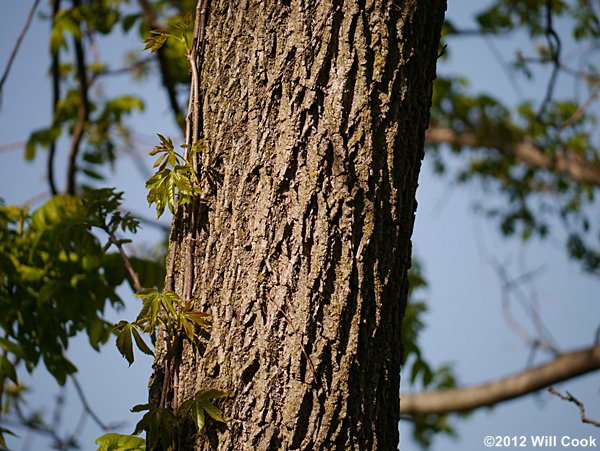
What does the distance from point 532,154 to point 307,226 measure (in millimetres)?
11365

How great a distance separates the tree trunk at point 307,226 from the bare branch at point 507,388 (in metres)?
3.63

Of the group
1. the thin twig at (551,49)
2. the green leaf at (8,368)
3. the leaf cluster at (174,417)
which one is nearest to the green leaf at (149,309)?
the leaf cluster at (174,417)

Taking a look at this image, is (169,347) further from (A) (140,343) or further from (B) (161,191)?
(B) (161,191)

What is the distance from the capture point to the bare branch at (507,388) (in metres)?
5.04

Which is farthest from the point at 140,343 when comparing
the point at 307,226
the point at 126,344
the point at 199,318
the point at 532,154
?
the point at 532,154

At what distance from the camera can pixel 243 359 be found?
5.06ft

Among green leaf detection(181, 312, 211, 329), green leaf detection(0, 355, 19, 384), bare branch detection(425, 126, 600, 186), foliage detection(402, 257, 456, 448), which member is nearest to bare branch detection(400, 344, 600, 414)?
foliage detection(402, 257, 456, 448)

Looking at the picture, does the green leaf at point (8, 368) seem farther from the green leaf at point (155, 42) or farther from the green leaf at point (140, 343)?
the green leaf at point (155, 42)

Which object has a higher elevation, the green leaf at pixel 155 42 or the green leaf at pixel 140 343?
the green leaf at pixel 155 42

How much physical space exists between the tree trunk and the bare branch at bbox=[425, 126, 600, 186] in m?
10.3

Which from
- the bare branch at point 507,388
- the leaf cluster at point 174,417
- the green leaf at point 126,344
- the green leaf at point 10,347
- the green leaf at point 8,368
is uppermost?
the bare branch at point 507,388

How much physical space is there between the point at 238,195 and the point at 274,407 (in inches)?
19.3

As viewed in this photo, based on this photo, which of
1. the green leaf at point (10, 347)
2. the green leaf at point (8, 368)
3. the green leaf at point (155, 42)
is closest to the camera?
the green leaf at point (155, 42)

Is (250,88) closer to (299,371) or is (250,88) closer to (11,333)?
(299,371)
